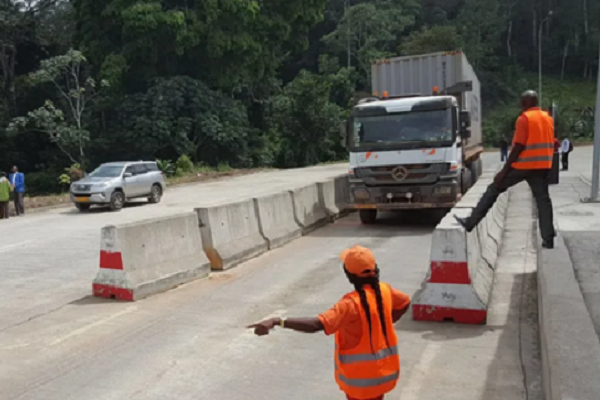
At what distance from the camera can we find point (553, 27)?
280ft

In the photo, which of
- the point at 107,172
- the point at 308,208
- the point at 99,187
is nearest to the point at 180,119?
the point at 107,172

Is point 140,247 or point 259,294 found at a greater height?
point 140,247

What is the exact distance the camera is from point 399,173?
12.6 metres

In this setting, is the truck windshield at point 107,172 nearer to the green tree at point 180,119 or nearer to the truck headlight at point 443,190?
the truck headlight at point 443,190

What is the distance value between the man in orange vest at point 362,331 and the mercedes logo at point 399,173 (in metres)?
9.47

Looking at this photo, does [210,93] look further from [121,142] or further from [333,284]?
[333,284]

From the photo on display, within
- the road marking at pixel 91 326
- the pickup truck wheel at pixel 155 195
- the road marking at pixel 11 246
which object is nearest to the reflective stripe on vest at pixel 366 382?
the road marking at pixel 91 326

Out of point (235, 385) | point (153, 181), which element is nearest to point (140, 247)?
point (235, 385)

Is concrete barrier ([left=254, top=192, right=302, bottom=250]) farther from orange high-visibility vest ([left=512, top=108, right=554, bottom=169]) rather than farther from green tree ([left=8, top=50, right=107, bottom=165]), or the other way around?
green tree ([left=8, top=50, right=107, bottom=165])

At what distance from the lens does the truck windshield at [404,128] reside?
498 inches

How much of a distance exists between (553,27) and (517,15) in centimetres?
546

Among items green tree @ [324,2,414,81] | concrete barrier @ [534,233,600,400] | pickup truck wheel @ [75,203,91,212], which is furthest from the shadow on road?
green tree @ [324,2,414,81]

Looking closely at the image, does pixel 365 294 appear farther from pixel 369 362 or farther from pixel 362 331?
pixel 369 362

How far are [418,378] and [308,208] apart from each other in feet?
27.9
